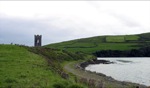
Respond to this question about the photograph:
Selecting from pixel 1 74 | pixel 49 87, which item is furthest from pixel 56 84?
pixel 1 74

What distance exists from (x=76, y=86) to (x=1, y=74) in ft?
30.5

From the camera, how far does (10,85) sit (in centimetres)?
2364

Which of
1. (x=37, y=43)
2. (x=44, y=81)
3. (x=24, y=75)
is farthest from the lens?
(x=37, y=43)

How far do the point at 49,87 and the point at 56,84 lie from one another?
679mm

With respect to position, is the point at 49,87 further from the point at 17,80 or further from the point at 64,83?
the point at 17,80

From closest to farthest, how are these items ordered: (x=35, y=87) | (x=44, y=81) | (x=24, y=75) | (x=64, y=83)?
(x=35, y=87) < (x=64, y=83) < (x=44, y=81) < (x=24, y=75)

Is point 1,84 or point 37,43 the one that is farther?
point 37,43

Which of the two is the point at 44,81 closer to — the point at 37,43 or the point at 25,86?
the point at 25,86

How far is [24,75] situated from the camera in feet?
95.4

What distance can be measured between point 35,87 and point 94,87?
6.71 m

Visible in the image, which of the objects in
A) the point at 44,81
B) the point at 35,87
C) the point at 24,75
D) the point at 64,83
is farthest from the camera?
the point at 24,75

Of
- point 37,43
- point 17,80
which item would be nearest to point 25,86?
point 17,80

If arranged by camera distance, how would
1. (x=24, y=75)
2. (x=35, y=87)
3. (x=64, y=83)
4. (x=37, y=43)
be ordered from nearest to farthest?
(x=35, y=87) < (x=64, y=83) < (x=24, y=75) < (x=37, y=43)

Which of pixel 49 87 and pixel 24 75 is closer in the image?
pixel 49 87
